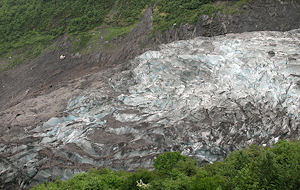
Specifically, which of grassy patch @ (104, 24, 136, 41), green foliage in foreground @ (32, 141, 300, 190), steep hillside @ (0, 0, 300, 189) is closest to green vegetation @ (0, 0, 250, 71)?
grassy patch @ (104, 24, 136, 41)

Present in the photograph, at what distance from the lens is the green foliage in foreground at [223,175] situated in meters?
9.74

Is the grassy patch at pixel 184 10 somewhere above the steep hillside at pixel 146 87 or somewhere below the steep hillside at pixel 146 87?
above

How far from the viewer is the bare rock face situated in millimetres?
19312

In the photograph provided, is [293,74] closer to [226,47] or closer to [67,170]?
[226,47]

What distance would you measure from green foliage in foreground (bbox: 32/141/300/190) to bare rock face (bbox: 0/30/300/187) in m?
4.17

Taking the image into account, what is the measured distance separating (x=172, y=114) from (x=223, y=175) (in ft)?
30.7

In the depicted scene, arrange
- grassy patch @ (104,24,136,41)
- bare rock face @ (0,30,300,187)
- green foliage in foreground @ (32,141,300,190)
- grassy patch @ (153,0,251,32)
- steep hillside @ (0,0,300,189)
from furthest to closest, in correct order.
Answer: grassy patch @ (104,24,136,41) → grassy patch @ (153,0,251,32) → steep hillside @ (0,0,300,189) → bare rock face @ (0,30,300,187) → green foliage in foreground @ (32,141,300,190)

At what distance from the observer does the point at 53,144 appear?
68.0ft

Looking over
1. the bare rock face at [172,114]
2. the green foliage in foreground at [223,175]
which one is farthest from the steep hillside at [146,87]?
the green foliage in foreground at [223,175]

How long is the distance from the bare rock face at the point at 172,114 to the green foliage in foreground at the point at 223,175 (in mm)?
4174

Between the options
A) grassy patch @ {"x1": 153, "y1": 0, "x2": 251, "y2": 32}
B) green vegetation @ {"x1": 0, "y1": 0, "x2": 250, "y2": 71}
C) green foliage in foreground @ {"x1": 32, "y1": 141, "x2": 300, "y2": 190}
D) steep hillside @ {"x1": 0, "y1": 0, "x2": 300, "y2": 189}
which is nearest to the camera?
green foliage in foreground @ {"x1": 32, "y1": 141, "x2": 300, "y2": 190}

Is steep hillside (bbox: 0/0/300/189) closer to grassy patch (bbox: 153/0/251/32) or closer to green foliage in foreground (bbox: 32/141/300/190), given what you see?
grassy patch (bbox: 153/0/251/32)

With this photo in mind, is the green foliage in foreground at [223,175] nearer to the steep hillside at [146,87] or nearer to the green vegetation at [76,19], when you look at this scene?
the steep hillside at [146,87]

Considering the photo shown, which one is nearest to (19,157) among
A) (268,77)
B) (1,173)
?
(1,173)
